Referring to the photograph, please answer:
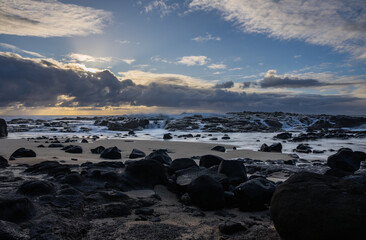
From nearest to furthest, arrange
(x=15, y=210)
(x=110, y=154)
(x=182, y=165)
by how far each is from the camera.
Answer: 1. (x=15, y=210)
2. (x=182, y=165)
3. (x=110, y=154)

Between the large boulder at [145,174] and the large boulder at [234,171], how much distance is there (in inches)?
60.0

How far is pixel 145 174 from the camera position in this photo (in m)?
5.86

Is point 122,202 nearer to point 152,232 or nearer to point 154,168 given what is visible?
point 152,232

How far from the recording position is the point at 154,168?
592cm

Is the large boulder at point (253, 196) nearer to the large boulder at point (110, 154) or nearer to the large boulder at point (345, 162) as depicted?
the large boulder at point (345, 162)

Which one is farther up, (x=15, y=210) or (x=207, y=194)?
(x=15, y=210)

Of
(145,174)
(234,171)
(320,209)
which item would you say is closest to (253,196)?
(234,171)

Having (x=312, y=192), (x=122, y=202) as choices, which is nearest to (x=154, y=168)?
(x=122, y=202)

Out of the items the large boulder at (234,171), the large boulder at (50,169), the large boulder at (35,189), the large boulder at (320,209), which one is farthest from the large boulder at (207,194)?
the large boulder at (50,169)

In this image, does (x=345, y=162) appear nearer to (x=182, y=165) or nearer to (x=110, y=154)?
(x=182, y=165)

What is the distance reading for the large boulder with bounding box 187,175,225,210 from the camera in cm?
469

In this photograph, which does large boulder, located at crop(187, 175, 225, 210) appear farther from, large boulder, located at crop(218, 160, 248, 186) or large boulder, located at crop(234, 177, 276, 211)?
large boulder, located at crop(218, 160, 248, 186)

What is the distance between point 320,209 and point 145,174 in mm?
3812

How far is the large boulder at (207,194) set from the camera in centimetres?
469
